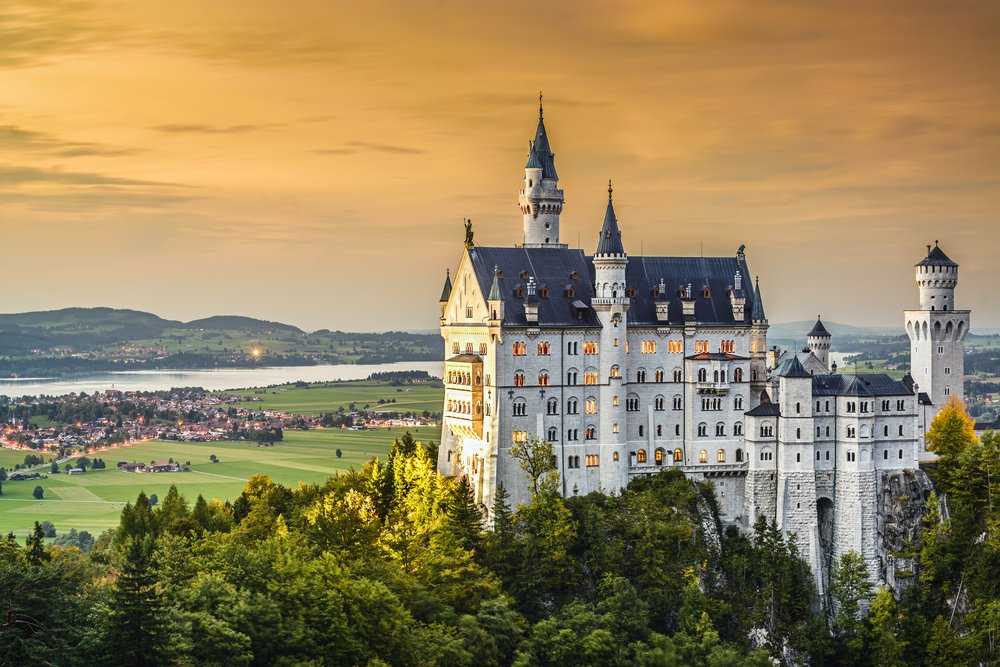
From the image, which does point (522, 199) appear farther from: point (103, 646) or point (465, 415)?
point (103, 646)

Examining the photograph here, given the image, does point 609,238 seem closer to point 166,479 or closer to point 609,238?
point 609,238

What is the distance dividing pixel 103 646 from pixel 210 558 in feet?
63.1

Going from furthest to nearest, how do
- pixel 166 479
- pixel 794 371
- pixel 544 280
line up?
pixel 166 479
pixel 794 371
pixel 544 280

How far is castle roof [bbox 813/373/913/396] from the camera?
109 meters

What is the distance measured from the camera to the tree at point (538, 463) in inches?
3989

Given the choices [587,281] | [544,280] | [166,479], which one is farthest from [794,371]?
[166,479]

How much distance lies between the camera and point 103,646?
68250 mm

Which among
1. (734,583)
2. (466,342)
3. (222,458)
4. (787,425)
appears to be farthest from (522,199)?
(222,458)

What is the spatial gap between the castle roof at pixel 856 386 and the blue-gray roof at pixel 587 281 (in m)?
8.87

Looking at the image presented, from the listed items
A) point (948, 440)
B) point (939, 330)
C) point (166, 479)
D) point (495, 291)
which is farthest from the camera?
point (166, 479)

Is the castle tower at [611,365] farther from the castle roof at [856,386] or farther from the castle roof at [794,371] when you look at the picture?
the castle roof at [856,386]

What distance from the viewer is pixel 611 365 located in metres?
105

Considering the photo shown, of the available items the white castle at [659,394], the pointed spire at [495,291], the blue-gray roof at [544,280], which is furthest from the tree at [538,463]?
the pointed spire at [495,291]

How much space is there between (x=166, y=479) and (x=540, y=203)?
84.6 m
